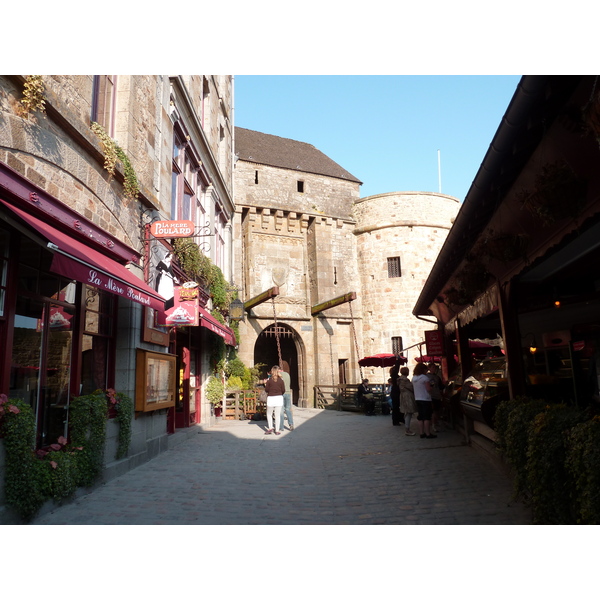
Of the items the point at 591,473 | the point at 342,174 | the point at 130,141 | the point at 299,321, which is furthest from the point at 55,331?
the point at 342,174

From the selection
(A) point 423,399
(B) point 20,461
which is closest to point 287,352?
(A) point 423,399

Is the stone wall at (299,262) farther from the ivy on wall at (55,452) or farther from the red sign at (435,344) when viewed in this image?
the ivy on wall at (55,452)

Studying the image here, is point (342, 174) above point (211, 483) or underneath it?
above

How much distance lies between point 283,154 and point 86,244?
21.6 metres

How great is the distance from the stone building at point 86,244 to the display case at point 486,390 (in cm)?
480

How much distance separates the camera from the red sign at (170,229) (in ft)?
26.0

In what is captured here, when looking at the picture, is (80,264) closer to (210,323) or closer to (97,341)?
(97,341)

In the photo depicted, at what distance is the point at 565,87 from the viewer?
320 cm

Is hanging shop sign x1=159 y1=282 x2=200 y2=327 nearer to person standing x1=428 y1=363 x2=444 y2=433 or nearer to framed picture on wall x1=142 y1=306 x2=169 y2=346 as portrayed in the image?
framed picture on wall x1=142 y1=306 x2=169 y2=346

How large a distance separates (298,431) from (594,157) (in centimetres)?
985

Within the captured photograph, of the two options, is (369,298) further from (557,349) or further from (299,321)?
(557,349)

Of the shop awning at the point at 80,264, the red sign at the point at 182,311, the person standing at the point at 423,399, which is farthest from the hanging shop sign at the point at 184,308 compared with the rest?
the person standing at the point at 423,399

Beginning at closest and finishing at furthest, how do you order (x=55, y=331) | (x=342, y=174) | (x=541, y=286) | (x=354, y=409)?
(x=55, y=331) < (x=541, y=286) < (x=354, y=409) < (x=342, y=174)

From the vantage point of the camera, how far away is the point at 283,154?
26047mm
